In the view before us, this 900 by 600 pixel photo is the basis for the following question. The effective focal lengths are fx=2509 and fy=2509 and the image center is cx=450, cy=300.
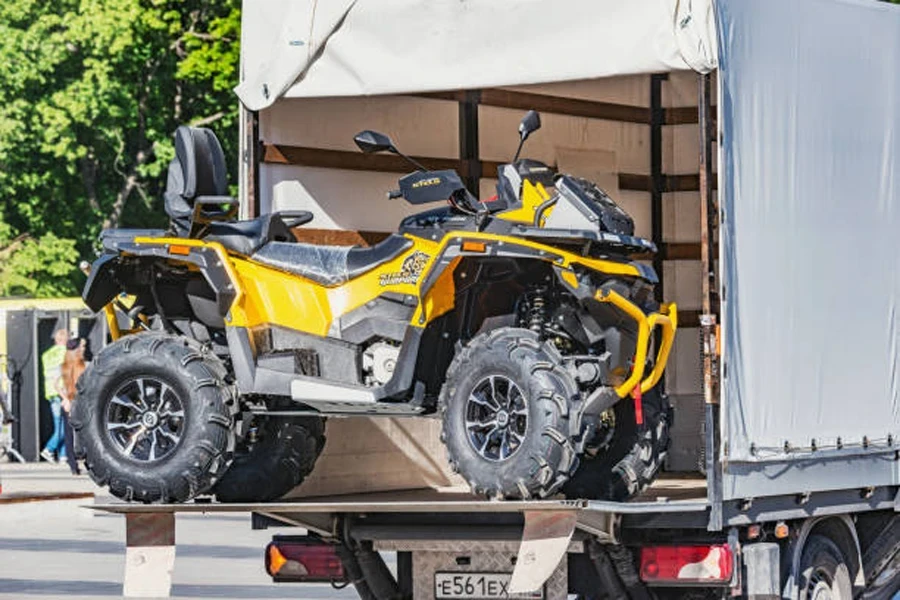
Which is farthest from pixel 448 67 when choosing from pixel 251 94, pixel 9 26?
pixel 9 26

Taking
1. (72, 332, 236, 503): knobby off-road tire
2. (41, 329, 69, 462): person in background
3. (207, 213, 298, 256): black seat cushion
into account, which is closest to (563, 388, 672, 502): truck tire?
(72, 332, 236, 503): knobby off-road tire

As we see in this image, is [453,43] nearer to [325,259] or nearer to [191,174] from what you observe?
[325,259]

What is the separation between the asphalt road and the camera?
51.9ft

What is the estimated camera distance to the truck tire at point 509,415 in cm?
929

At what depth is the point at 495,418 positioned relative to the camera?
954 cm

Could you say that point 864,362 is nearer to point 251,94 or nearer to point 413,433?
point 413,433

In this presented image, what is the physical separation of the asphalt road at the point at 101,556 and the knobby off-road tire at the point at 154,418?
4.76 metres

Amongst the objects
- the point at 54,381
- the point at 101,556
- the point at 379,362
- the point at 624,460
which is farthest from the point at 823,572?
the point at 54,381

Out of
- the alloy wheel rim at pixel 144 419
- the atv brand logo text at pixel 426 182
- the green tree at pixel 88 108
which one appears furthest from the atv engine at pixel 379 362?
the green tree at pixel 88 108

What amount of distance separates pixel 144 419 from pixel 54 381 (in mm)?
19039

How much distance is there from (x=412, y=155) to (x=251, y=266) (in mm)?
2064

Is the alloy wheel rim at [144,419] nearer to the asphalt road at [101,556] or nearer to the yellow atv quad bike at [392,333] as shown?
the yellow atv quad bike at [392,333]

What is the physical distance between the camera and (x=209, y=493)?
10.2 metres

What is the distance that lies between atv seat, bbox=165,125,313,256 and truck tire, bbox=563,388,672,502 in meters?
1.63
